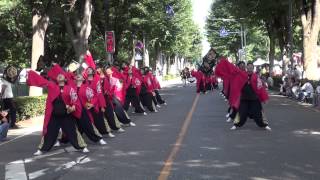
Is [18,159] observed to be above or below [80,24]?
below

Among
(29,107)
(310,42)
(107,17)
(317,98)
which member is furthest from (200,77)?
(29,107)

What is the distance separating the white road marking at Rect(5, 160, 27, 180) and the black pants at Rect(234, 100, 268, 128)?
235 inches

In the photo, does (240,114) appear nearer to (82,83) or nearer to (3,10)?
(82,83)

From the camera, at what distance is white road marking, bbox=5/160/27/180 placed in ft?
30.4

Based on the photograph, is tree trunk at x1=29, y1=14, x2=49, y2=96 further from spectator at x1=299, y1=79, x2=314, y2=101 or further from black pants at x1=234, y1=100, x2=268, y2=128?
spectator at x1=299, y1=79, x2=314, y2=101

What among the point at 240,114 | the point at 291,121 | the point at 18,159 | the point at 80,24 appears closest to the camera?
the point at 18,159

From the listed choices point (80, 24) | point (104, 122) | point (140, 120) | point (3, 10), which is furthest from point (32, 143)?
point (3, 10)

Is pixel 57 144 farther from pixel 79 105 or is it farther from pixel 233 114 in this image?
pixel 233 114

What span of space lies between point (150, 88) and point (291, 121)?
6.16 metres

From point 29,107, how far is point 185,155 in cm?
1046

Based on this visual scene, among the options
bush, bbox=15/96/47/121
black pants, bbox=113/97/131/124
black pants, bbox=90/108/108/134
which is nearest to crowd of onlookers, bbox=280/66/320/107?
black pants, bbox=113/97/131/124

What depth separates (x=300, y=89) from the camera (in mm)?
25828

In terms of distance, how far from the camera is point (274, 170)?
9.01 metres

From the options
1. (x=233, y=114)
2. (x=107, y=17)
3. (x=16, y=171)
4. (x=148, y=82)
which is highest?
(x=107, y=17)
